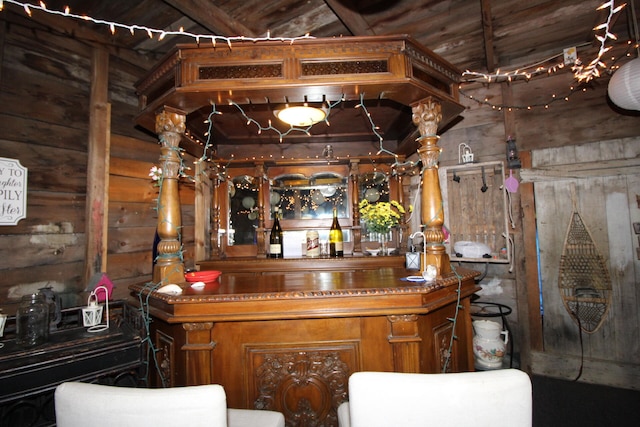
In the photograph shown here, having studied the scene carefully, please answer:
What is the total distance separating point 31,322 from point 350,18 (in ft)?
8.81

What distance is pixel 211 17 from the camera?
2.14m

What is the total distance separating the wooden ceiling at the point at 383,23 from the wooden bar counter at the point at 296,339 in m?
1.75

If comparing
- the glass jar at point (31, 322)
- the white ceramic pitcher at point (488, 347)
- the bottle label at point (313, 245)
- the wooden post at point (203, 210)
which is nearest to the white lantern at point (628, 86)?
the white ceramic pitcher at point (488, 347)

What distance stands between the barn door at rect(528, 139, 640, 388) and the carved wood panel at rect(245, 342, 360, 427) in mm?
2246

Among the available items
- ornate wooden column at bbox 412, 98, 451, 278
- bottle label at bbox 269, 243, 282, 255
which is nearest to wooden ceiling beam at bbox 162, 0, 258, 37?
ornate wooden column at bbox 412, 98, 451, 278

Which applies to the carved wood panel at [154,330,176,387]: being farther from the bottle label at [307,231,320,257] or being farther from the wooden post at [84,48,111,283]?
the bottle label at [307,231,320,257]

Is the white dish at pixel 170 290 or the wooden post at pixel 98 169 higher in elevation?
the wooden post at pixel 98 169

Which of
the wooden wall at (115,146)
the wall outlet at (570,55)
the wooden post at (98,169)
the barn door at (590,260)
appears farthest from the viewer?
the wall outlet at (570,55)

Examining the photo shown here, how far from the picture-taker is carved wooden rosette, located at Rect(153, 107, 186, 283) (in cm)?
175

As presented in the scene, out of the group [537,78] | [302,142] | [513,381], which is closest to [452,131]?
[537,78]

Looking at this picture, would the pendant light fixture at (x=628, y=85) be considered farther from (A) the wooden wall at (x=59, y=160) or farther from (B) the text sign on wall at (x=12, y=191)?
(B) the text sign on wall at (x=12, y=191)

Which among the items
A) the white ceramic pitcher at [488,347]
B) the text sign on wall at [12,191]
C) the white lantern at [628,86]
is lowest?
the white ceramic pitcher at [488,347]

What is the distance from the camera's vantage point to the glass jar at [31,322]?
56.7 inches

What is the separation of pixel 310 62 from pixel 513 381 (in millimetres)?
1669
